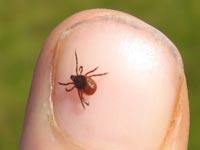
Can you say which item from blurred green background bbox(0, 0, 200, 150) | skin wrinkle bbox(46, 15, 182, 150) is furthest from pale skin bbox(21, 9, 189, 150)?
blurred green background bbox(0, 0, 200, 150)

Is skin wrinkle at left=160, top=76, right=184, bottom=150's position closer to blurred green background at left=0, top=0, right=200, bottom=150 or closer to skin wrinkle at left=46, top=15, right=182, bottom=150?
skin wrinkle at left=46, top=15, right=182, bottom=150

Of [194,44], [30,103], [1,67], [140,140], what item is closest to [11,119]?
[1,67]

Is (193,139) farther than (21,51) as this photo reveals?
No

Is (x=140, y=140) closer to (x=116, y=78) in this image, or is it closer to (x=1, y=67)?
(x=116, y=78)

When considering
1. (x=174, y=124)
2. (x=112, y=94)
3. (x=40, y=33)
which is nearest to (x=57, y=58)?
(x=112, y=94)

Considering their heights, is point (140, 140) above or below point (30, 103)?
below

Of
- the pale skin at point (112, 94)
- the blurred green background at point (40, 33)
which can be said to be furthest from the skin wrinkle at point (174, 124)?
the blurred green background at point (40, 33)

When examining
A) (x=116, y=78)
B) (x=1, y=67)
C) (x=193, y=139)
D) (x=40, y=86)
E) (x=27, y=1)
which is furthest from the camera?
(x=27, y=1)

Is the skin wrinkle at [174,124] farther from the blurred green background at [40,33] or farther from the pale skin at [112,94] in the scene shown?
the blurred green background at [40,33]
